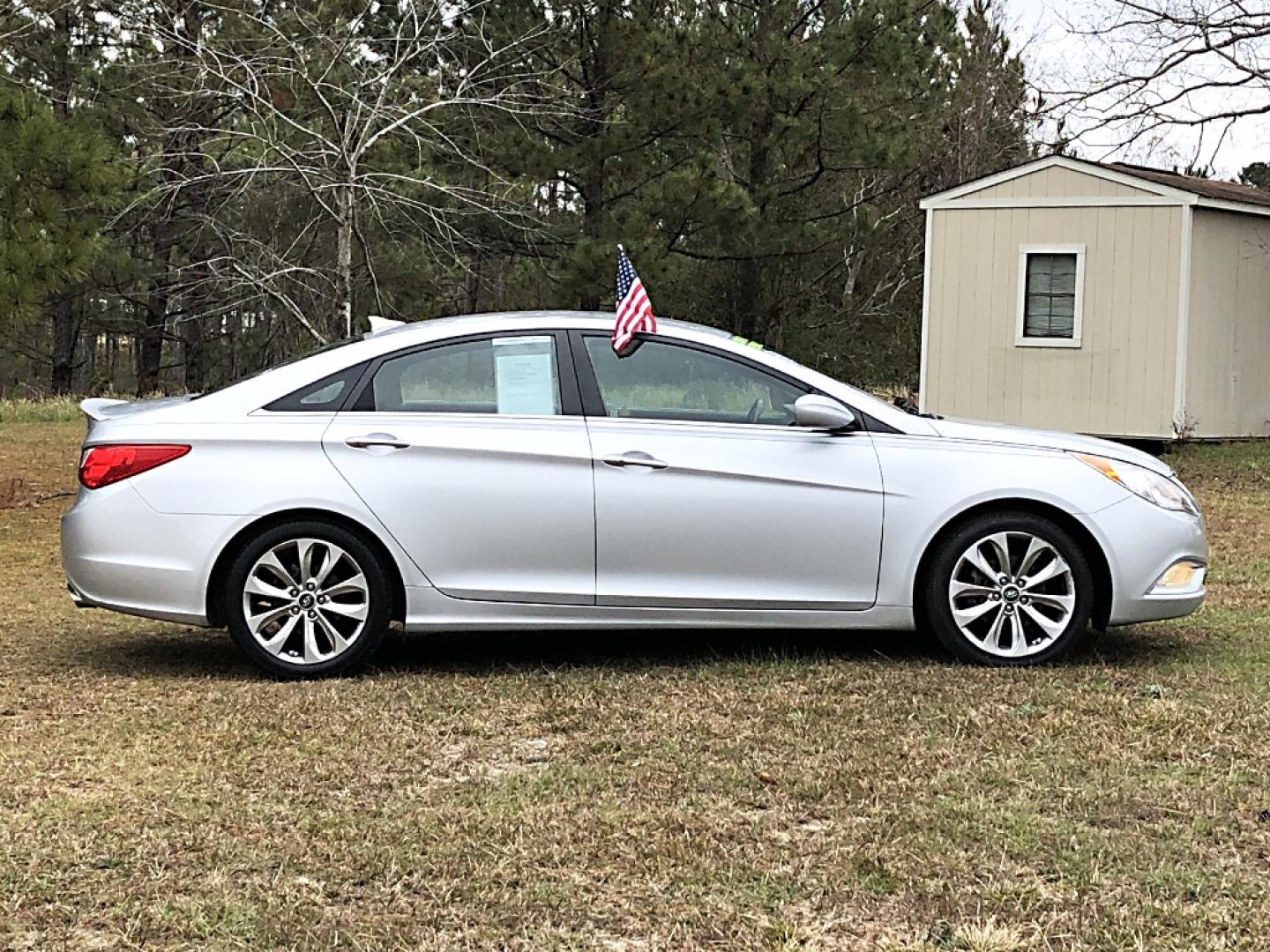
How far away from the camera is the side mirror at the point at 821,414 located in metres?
6.54

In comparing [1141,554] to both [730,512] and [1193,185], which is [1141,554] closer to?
[730,512]

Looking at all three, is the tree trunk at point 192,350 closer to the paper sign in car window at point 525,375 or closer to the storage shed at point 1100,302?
the storage shed at point 1100,302

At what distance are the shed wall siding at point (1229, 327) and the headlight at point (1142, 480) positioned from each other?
1175 centimetres

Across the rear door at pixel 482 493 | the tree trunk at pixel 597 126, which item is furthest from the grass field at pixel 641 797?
the tree trunk at pixel 597 126

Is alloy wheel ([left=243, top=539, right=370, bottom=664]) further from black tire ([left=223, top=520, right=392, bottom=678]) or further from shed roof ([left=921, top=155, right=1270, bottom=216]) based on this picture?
shed roof ([left=921, top=155, right=1270, bottom=216])

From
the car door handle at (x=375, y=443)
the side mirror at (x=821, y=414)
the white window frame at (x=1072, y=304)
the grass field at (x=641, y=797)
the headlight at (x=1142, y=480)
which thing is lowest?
the grass field at (x=641, y=797)

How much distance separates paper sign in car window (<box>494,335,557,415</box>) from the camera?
6.63m

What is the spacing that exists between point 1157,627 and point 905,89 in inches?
754

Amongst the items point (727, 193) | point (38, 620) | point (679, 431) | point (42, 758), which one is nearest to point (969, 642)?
point (679, 431)

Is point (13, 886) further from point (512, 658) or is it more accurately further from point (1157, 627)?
A: point (1157, 627)

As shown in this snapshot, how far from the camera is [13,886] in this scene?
4.02 meters

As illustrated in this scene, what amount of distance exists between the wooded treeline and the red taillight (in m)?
6.45

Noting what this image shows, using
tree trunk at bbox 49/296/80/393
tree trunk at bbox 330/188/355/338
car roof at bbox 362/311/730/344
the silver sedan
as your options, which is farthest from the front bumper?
tree trunk at bbox 49/296/80/393

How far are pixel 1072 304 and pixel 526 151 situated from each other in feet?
26.9
